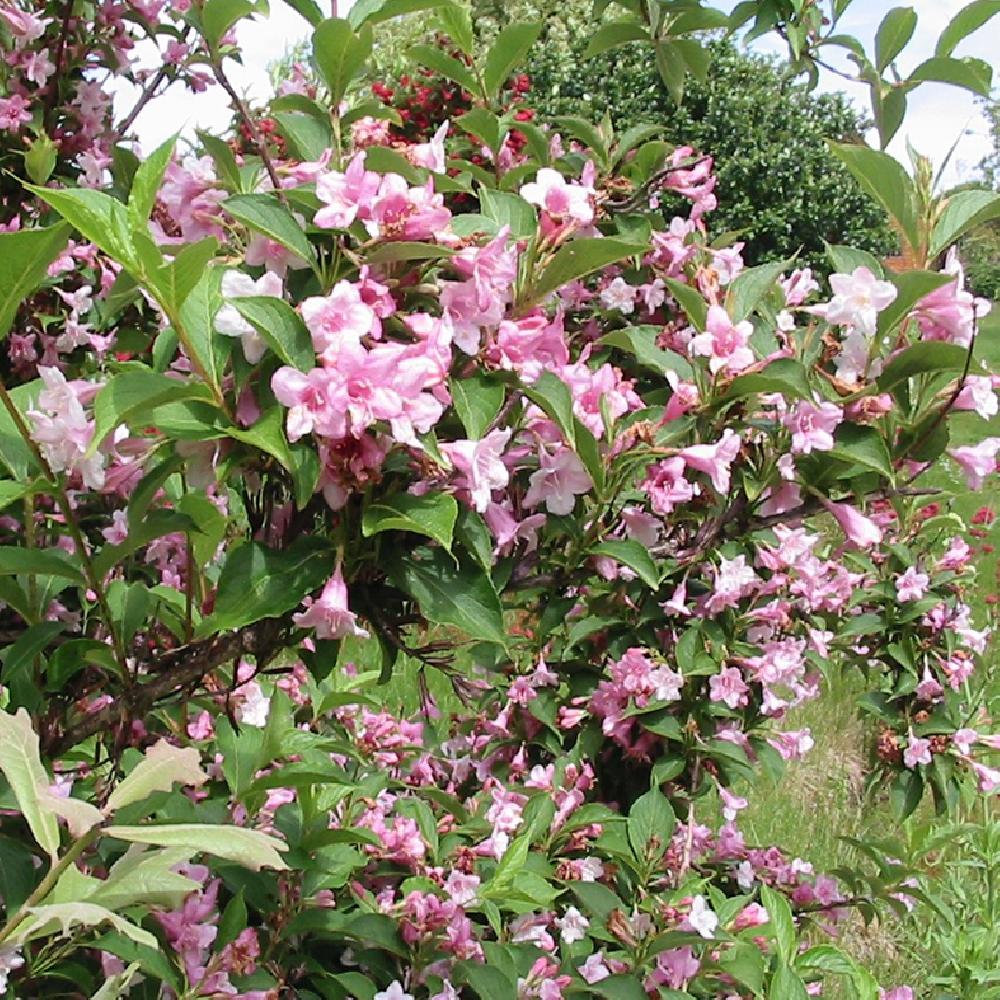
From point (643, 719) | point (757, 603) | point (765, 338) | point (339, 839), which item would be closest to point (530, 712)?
point (643, 719)

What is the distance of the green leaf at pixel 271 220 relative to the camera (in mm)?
719

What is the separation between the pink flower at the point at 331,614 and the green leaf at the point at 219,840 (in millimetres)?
336

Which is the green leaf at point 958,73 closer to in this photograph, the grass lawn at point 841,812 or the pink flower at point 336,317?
the pink flower at point 336,317

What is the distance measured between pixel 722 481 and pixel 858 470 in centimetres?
12

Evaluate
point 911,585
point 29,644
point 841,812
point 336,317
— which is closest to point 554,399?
point 336,317

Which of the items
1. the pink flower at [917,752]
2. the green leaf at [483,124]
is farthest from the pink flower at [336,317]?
the pink flower at [917,752]

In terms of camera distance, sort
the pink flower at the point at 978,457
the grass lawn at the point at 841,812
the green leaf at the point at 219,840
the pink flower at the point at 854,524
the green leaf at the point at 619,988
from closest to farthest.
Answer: the green leaf at the point at 219,840
the pink flower at the point at 854,524
the pink flower at the point at 978,457
the green leaf at the point at 619,988
the grass lawn at the point at 841,812

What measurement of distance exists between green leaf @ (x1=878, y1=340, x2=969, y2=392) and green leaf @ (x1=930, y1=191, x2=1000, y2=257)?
11 centimetres

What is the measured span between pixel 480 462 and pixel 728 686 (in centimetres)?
87

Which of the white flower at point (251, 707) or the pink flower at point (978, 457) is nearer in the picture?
the pink flower at point (978, 457)

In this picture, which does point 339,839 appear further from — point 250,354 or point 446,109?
point 446,109

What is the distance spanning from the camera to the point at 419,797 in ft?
4.97

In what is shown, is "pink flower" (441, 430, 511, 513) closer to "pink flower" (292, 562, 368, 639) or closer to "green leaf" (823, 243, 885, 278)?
"pink flower" (292, 562, 368, 639)

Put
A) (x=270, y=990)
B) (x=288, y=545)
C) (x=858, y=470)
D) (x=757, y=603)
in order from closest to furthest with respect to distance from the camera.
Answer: (x=288, y=545) → (x=858, y=470) → (x=270, y=990) → (x=757, y=603)
